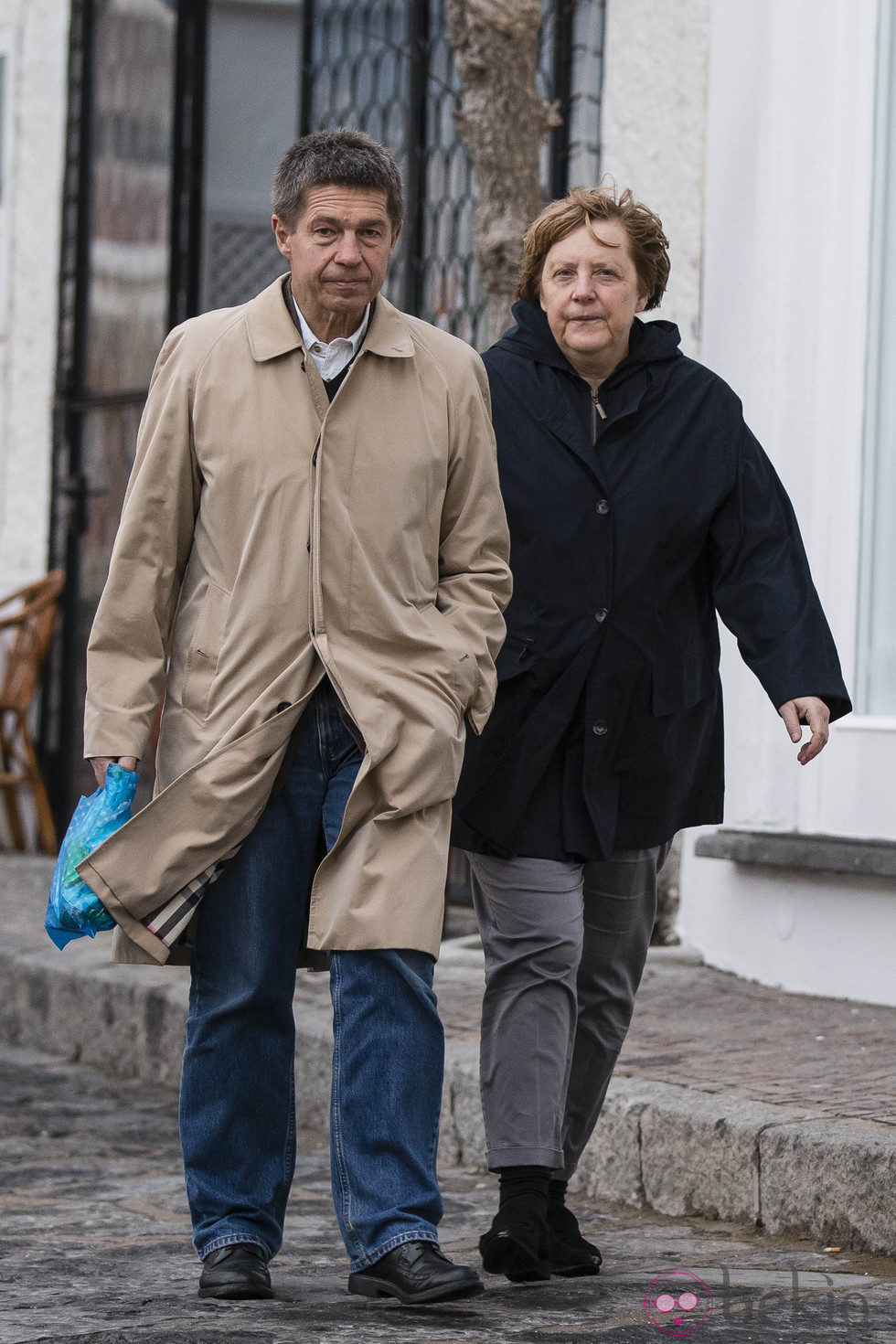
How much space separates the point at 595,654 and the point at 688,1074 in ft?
4.65

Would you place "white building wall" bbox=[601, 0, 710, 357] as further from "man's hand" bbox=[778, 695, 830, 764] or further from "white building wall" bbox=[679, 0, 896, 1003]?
"man's hand" bbox=[778, 695, 830, 764]

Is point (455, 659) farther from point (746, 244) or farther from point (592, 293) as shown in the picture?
point (746, 244)

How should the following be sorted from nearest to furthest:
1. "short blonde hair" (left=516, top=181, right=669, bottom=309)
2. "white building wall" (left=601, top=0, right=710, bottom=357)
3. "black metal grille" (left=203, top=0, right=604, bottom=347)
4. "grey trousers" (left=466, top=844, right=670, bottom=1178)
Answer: "grey trousers" (left=466, top=844, right=670, bottom=1178) < "short blonde hair" (left=516, top=181, right=669, bottom=309) < "white building wall" (left=601, top=0, right=710, bottom=357) < "black metal grille" (left=203, top=0, right=604, bottom=347)

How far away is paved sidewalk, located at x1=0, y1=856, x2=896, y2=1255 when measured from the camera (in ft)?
12.9

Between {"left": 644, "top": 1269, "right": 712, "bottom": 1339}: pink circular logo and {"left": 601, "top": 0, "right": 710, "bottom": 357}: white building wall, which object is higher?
{"left": 601, "top": 0, "right": 710, "bottom": 357}: white building wall

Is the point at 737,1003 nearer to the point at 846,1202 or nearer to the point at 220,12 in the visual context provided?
the point at 846,1202

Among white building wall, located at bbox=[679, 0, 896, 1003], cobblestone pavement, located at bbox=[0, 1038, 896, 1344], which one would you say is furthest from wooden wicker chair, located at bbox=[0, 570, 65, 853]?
cobblestone pavement, located at bbox=[0, 1038, 896, 1344]

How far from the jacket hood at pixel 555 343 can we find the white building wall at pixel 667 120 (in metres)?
2.82

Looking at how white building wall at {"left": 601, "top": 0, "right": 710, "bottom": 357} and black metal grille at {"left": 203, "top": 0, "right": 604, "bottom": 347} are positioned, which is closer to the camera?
white building wall at {"left": 601, "top": 0, "right": 710, "bottom": 357}

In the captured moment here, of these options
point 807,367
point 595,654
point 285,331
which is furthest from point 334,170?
point 807,367

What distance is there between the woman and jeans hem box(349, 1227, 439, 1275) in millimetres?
254

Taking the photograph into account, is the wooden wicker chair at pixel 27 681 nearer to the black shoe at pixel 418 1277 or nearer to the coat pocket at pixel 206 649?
the coat pocket at pixel 206 649

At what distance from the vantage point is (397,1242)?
3.18 metres

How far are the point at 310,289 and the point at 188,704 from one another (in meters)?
0.70
